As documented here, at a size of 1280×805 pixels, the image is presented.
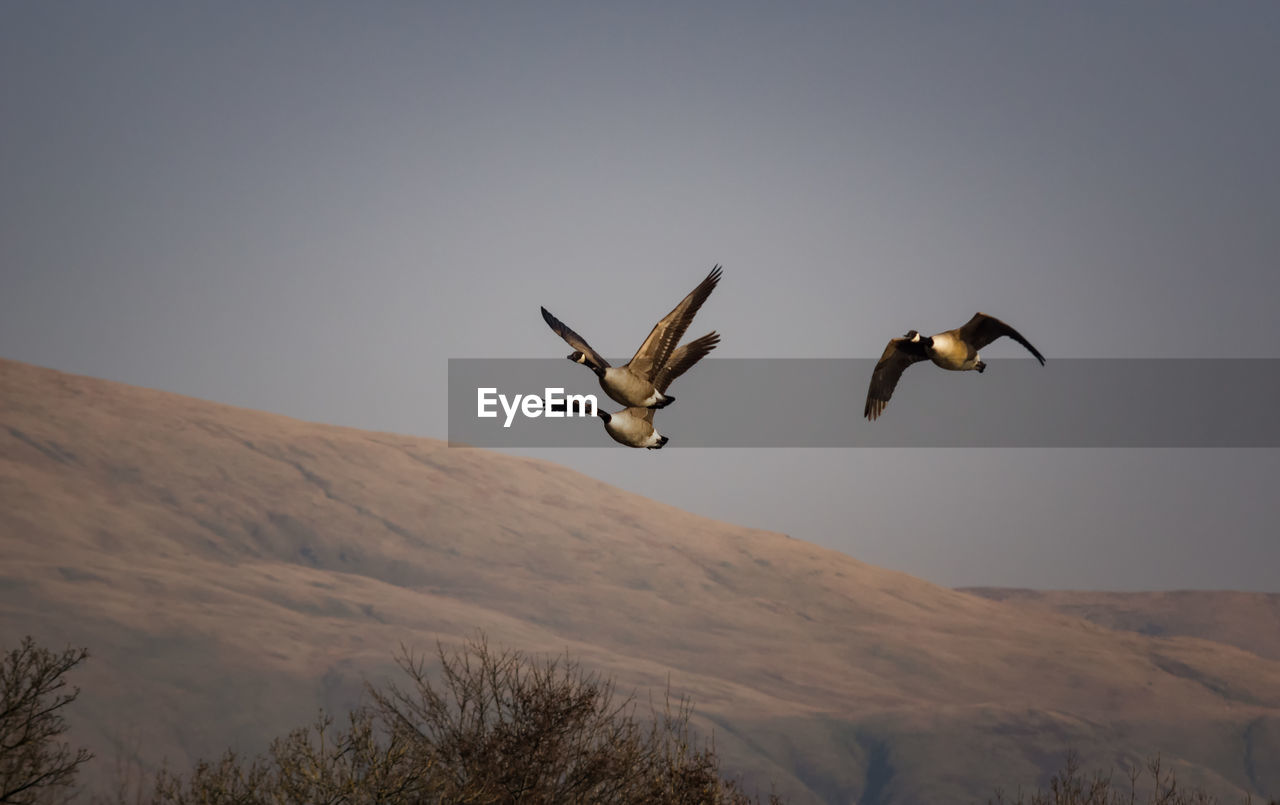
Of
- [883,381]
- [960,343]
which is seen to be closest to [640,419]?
[960,343]

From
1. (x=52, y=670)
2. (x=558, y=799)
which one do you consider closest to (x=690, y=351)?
(x=558, y=799)

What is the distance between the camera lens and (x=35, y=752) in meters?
41.0

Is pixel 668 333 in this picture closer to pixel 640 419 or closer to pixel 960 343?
pixel 640 419

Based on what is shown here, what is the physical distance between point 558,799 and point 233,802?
8140 millimetres

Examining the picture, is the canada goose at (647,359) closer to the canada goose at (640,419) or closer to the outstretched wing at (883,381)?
the canada goose at (640,419)

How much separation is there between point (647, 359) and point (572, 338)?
141cm

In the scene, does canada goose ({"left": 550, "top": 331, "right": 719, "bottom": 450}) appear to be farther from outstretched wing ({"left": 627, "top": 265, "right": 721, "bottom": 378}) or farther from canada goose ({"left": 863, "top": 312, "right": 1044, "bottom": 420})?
canada goose ({"left": 863, "top": 312, "right": 1044, "bottom": 420})

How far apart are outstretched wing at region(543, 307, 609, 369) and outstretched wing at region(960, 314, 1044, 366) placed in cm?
309

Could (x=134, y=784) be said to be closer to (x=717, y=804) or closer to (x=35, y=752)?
(x=35, y=752)

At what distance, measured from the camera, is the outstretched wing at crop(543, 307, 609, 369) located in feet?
35.7

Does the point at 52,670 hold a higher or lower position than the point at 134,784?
higher

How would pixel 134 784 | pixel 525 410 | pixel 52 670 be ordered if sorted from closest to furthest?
pixel 525 410, pixel 52 670, pixel 134 784

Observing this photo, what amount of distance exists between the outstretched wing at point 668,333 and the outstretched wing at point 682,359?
0.05 meters

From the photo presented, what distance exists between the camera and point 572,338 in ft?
39.8
